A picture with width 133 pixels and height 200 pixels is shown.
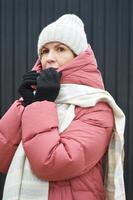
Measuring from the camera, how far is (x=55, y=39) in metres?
1.62

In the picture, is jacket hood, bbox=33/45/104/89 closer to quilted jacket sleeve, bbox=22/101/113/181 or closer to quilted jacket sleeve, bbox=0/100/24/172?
quilted jacket sleeve, bbox=22/101/113/181

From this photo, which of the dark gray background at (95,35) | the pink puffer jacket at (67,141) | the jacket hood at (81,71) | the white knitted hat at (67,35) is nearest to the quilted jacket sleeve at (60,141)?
the pink puffer jacket at (67,141)

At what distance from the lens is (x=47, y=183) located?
1.46 meters

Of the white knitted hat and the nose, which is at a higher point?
the white knitted hat

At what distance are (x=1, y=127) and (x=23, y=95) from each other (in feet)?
0.49

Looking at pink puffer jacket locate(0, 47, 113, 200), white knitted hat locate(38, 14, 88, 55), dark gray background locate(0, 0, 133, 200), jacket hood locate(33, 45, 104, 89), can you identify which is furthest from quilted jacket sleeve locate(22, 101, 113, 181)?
dark gray background locate(0, 0, 133, 200)

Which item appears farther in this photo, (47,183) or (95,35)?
(95,35)

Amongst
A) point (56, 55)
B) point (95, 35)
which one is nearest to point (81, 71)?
point (56, 55)

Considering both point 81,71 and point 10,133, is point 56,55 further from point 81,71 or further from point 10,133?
point 10,133

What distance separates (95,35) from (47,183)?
52.3 inches

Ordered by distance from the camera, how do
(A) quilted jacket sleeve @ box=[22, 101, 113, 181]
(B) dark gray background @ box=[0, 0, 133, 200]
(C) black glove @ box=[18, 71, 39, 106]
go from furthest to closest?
(B) dark gray background @ box=[0, 0, 133, 200], (C) black glove @ box=[18, 71, 39, 106], (A) quilted jacket sleeve @ box=[22, 101, 113, 181]

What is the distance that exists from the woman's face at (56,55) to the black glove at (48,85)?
3.5 inches

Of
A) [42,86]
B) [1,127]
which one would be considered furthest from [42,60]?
[1,127]

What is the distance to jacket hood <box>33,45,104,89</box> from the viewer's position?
1552 mm
